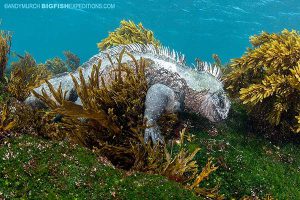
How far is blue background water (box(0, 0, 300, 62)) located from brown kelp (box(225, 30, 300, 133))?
51.1m

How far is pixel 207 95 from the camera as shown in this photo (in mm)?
5961

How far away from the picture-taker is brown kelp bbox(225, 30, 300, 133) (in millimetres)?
6004

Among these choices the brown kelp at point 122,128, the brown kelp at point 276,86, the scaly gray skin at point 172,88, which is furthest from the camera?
the brown kelp at point 276,86

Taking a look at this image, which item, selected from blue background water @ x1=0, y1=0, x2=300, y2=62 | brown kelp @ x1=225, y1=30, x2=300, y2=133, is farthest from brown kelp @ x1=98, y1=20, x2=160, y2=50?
blue background water @ x1=0, y1=0, x2=300, y2=62

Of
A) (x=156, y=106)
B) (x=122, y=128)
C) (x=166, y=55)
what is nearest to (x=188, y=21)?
(x=166, y=55)

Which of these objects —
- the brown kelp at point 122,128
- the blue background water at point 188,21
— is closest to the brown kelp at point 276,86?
the brown kelp at point 122,128

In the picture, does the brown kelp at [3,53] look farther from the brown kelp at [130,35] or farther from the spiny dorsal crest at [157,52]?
the brown kelp at [130,35]

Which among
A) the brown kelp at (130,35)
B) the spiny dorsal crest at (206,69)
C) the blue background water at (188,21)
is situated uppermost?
the blue background water at (188,21)

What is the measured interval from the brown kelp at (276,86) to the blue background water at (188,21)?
5106cm

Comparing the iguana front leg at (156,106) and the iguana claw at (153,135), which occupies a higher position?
the iguana front leg at (156,106)

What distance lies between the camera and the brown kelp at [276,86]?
6.00 metres

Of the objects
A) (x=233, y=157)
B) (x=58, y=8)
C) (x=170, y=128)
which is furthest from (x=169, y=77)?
(x=58, y=8)

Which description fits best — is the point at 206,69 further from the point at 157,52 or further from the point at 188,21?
the point at 188,21

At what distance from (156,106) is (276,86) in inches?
89.7
